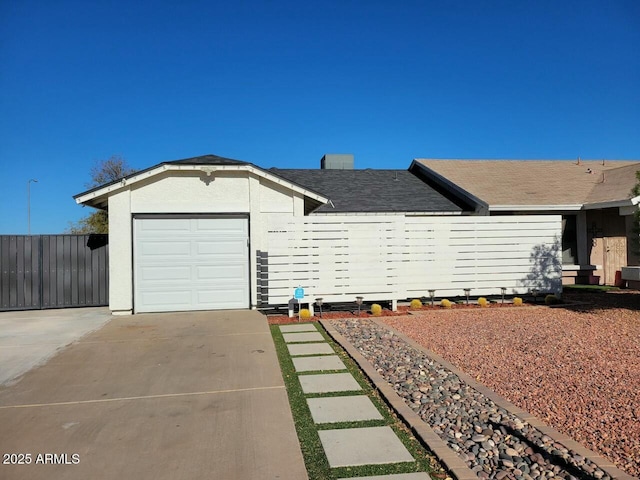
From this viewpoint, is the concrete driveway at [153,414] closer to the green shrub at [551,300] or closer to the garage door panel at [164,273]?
the garage door panel at [164,273]

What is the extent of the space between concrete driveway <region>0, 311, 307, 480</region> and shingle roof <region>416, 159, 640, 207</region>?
36.1ft

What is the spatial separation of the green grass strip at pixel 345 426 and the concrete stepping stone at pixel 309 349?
71cm

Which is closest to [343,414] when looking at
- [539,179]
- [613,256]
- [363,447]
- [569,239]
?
[363,447]

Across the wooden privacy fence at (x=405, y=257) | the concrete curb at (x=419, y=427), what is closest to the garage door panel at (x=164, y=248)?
the wooden privacy fence at (x=405, y=257)

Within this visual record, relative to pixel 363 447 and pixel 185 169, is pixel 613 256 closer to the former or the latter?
pixel 185 169

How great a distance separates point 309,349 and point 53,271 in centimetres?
804

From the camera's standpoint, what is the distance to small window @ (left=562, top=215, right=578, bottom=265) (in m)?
14.7

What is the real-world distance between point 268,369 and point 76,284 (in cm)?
790

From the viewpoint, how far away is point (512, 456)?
10.5 feet

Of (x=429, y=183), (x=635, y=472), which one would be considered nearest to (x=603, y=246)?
(x=429, y=183)

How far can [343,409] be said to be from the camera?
415cm

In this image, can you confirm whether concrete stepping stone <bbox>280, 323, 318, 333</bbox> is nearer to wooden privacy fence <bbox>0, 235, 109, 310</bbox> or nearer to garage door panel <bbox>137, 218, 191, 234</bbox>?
garage door panel <bbox>137, 218, 191, 234</bbox>

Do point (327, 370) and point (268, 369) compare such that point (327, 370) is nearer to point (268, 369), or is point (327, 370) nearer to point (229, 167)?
point (268, 369)

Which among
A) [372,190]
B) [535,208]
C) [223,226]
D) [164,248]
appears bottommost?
[164,248]
